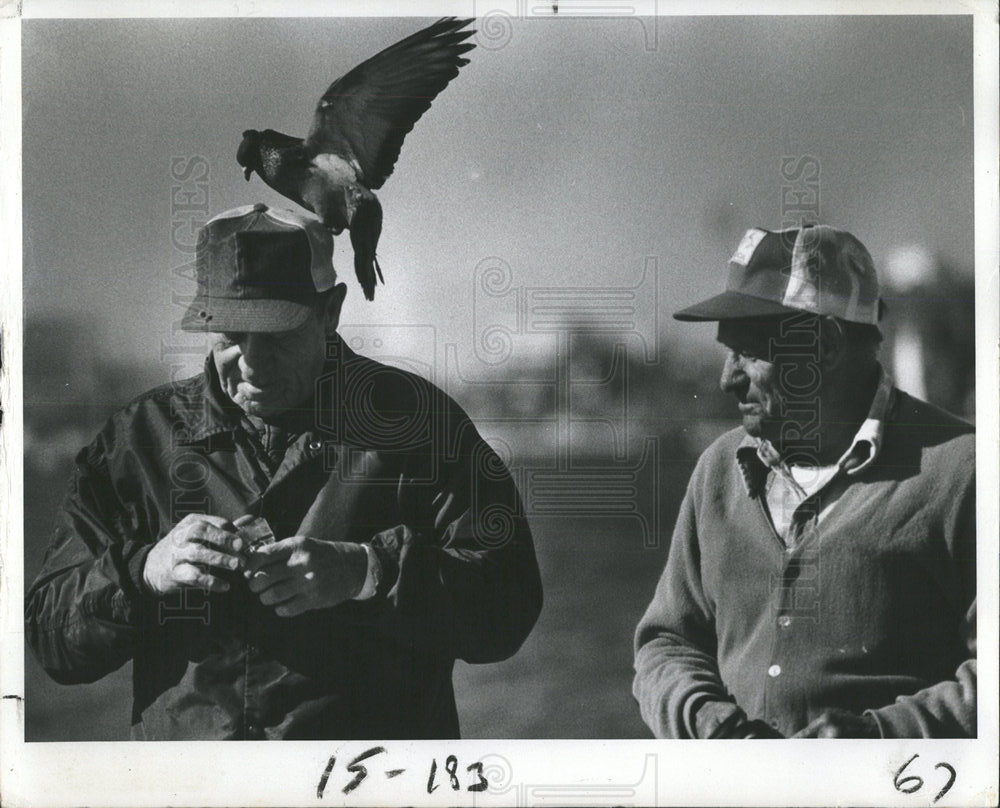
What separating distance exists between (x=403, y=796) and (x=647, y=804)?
718 millimetres

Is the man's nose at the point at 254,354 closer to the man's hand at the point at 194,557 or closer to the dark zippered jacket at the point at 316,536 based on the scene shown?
the dark zippered jacket at the point at 316,536

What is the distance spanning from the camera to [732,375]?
3.40 meters

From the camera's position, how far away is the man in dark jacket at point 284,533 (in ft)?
11.0

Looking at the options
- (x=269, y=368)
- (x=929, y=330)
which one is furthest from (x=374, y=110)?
(x=929, y=330)

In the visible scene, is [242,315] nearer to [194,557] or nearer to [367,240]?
[367,240]

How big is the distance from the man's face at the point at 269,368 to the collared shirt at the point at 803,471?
130cm

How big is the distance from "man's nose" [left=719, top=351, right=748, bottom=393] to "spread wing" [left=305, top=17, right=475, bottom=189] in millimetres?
1147

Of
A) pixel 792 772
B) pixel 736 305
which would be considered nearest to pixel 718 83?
pixel 736 305

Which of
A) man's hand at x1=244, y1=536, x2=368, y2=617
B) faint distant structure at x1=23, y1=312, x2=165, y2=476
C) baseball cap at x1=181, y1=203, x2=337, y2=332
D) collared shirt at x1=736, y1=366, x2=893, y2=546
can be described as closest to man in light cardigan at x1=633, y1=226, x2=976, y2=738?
collared shirt at x1=736, y1=366, x2=893, y2=546

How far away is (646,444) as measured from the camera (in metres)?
3.41

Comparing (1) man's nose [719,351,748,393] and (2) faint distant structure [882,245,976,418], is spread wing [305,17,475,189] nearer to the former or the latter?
(1) man's nose [719,351,748,393]

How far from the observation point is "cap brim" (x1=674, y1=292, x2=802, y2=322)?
3393 mm

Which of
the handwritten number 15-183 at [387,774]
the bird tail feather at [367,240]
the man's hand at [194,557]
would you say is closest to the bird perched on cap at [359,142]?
the bird tail feather at [367,240]

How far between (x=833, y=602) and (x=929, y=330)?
850mm
